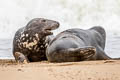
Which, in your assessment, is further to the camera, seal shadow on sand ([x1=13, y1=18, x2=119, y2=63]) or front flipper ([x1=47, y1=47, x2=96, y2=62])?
seal shadow on sand ([x1=13, y1=18, x2=119, y2=63])

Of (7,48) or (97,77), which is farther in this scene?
(7,48)

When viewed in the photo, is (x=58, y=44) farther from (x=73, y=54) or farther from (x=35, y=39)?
(x=35, y=39)

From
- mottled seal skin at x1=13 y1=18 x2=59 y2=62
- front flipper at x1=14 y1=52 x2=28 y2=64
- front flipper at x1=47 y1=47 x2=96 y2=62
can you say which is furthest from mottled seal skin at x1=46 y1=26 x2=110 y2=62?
mottled seal skin at x1=13 y1=18 x2=59 y2=62

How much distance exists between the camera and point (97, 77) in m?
3.27

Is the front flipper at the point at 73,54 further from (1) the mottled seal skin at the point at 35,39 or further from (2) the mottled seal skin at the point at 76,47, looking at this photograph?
(1) the mottled seal skin at the point at 35,39

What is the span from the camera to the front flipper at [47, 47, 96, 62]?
535 centimetres

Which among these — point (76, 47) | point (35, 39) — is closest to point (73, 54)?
point (76, 47)

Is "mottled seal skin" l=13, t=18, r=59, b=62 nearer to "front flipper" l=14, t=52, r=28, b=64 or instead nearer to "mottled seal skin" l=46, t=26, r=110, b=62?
"front flipper" l=14, t=52, r=28, b=64

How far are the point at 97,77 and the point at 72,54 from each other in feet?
7.30

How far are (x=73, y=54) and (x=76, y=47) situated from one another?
253mm

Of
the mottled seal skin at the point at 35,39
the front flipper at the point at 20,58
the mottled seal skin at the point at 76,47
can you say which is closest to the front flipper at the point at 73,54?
the mottled seal skin at the point at 76,47

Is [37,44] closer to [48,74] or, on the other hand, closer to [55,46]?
[55,46]

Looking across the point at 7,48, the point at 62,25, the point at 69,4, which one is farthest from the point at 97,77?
the point at 69,4

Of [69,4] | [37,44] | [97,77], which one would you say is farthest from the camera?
[69,4]
